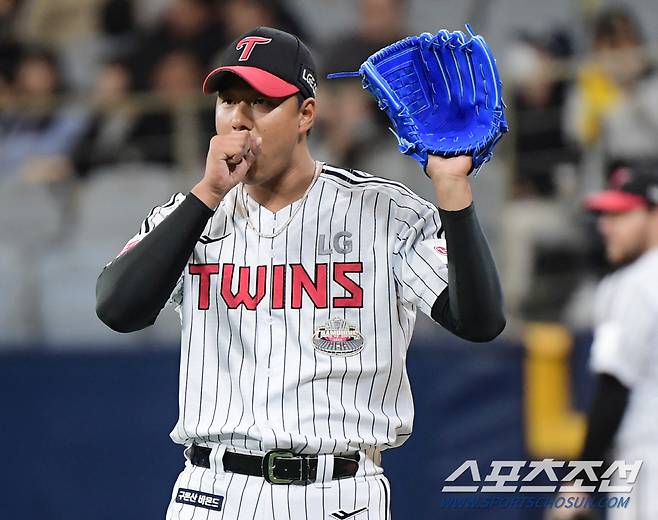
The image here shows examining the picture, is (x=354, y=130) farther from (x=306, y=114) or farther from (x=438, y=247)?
(x=438, y=247)

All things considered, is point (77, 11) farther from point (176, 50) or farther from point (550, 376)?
point (550, 376)

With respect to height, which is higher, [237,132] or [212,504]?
[237,132]

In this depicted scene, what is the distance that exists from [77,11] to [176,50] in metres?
1.28

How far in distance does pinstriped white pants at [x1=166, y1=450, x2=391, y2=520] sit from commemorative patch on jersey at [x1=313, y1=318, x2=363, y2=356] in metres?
0.27

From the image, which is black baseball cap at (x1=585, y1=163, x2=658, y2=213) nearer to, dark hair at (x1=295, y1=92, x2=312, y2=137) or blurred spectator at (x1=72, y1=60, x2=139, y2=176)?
dark hair at (x1=295, y1=92, x2=312, y2=137)

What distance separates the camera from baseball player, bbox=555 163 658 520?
439 centimetres

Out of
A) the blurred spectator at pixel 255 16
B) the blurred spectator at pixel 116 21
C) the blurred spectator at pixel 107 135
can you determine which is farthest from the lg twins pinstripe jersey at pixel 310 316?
the blurred spectator at pixel 116 21

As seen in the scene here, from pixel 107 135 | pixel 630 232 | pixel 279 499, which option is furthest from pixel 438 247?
pixel 107 135

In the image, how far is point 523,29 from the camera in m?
7.11

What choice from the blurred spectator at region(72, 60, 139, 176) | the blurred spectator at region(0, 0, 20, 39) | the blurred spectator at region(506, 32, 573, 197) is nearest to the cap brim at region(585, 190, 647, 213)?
the blurred spectator at region(506, 32, 573, 197)

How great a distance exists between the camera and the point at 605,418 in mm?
4441

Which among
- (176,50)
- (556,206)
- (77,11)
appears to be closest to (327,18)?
(176,50)

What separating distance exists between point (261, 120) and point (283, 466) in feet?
2.66

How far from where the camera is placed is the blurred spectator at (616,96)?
6391 millimetres
